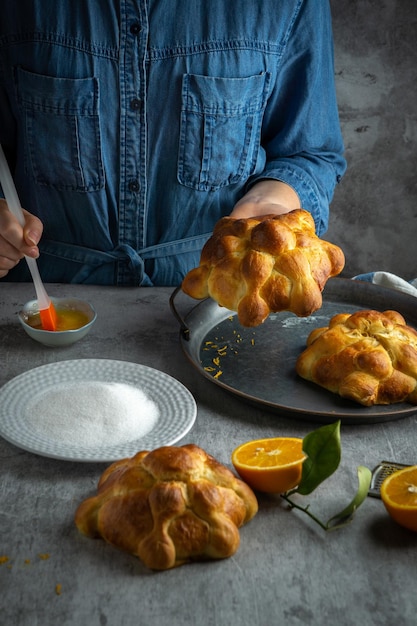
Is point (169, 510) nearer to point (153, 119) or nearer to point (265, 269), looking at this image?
point (265, 269)

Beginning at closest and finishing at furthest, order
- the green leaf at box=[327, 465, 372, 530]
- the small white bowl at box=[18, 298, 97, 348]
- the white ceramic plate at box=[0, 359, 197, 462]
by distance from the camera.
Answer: the green leaf at box=[327, 465, 372, 530], the white ceramic plate at box=[0, 359, 197, 462], the small white bowl at box=[18, 298, 97, 348]

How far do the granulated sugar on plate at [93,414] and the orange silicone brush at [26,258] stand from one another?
25cm

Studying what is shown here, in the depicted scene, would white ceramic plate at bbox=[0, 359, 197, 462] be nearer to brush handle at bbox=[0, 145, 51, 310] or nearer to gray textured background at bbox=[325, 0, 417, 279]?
brush handle at bbox=[0, 145, 51, 310]

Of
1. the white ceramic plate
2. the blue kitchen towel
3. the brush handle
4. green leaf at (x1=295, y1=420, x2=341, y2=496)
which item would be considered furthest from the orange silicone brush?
the blue kitchen towel

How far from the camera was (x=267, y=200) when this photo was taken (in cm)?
177

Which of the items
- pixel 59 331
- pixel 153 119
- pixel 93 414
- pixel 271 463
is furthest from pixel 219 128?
pixel 271 463

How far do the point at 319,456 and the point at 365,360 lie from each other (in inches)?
14.5

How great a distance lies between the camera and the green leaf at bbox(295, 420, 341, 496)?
3.42ft

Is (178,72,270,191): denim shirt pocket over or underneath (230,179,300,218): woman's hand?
over

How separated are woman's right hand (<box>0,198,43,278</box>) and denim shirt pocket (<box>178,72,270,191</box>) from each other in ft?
1.49

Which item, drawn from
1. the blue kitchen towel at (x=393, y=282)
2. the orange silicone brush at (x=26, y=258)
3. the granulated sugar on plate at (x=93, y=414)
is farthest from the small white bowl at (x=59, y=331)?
the blue kitchen towel at (x=393, y=282)

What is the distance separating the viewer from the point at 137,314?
5.70 feet

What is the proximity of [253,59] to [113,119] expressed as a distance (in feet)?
1.29

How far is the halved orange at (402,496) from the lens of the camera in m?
1.04
